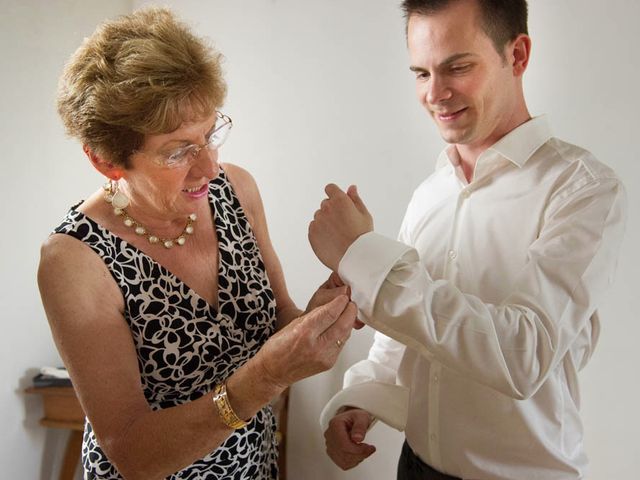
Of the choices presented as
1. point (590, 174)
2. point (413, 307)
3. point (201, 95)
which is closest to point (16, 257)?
point (201, 95)

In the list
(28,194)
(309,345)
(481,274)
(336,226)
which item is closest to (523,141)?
(481,274)

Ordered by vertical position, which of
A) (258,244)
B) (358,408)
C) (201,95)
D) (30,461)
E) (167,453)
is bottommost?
(30,461)

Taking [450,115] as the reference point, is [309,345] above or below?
below

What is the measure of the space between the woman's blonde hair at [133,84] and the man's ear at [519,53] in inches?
27.2

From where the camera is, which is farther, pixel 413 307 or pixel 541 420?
pixel 541 420

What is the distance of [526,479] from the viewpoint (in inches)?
58.7

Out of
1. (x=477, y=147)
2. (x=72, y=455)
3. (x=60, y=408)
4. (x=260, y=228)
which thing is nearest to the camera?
(x=477, y=147)

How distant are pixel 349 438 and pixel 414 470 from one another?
0.18m

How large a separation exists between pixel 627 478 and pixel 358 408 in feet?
4.21

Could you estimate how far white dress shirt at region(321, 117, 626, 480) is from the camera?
1.28m

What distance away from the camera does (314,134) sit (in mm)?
3061

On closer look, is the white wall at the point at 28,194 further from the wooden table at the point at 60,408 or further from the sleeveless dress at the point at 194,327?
the sleeveless dress at the point at 194,327

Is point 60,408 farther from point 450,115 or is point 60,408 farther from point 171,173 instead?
point 450,115

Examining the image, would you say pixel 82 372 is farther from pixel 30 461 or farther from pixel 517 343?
pixel 30 461
